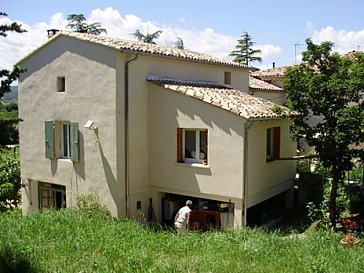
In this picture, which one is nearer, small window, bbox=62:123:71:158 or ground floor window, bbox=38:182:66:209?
small window, bbox=62:123:71:158

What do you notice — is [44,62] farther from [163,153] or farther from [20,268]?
[20,268]

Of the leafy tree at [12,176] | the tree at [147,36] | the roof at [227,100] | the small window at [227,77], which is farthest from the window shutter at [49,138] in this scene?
the tree at [147,36]

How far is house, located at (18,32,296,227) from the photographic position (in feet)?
47.6

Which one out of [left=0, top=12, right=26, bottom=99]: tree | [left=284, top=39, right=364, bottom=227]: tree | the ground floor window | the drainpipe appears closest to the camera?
[left=0, top=12, right=26, bottom=99]: tree

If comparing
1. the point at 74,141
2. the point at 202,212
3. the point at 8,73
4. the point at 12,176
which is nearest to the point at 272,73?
the point at 202,212

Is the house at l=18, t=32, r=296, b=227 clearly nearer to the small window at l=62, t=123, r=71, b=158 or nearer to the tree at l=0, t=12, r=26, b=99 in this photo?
the small window at l=62, t=123, r=71, b=158

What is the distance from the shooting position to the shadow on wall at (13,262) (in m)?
8.82

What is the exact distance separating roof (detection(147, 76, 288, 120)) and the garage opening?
132 inches

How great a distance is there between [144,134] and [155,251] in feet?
22.0

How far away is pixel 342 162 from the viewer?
13.5 m

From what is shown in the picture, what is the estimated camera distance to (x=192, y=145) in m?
15.5

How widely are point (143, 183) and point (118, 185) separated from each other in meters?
1.21

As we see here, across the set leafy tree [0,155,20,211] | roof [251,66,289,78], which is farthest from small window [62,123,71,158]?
roof [251,66,289,78]

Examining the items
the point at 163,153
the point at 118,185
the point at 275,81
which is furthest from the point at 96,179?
the point at 275,81
